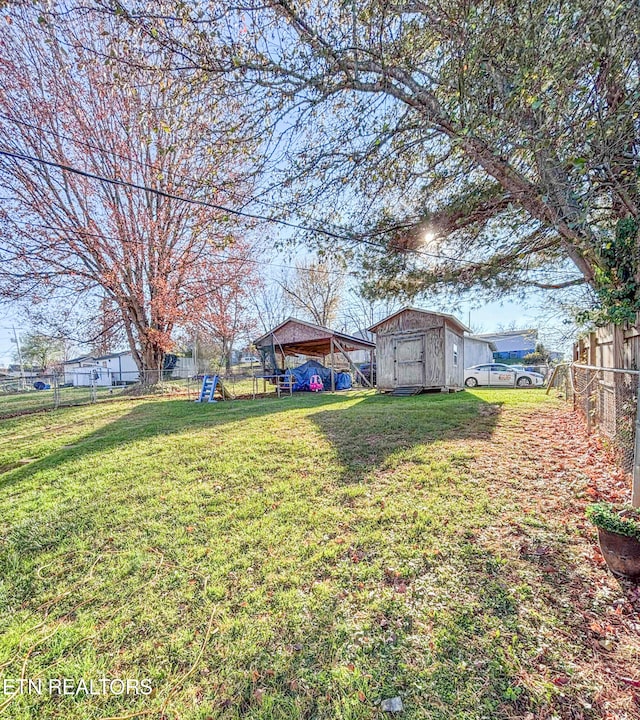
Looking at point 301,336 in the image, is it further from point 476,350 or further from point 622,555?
point 476,350

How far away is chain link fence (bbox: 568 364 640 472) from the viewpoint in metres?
Answer: 3.22

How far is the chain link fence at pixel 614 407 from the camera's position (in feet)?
10.6

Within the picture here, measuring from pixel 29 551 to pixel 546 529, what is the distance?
15.0ft

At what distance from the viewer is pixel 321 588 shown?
2.22 meters

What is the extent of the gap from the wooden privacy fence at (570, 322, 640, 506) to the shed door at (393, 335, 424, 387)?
5828 mm

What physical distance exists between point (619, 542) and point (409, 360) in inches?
377

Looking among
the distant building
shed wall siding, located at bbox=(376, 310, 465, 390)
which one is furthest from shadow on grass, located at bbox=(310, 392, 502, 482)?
the distant building

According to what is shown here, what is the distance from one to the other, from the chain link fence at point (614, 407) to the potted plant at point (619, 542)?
135cm

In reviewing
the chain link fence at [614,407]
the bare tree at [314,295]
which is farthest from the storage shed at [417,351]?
the bare tree at [314,295]

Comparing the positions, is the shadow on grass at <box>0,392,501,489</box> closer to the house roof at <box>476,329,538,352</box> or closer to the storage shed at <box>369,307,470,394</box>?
the storage shed at <box>369,307,470,394</box>

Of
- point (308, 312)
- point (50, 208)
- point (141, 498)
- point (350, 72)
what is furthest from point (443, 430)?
point (308, 312)

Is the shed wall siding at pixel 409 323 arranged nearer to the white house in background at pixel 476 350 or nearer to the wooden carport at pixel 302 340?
the wooden carport at pixel 302 340

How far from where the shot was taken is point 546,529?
2680 mm

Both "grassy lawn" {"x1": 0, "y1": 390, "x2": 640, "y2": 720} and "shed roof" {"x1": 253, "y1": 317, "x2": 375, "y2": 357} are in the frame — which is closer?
"grassy lawn" {"x1": 0, "y1": 390, "x2": 640, "y2": 720}
